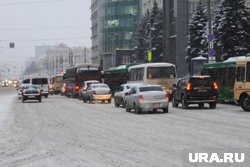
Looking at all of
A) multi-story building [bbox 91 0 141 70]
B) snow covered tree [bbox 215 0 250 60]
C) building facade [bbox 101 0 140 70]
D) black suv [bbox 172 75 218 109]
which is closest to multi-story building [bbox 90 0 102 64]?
multi-story building [bbox 91 0 141 70]

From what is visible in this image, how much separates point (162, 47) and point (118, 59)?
139 ft

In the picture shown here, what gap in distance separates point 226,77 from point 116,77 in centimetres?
2345

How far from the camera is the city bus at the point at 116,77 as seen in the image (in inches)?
2253

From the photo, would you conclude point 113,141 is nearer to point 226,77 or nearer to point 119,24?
point 226,77

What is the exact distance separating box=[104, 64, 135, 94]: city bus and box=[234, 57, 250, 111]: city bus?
26.4 m

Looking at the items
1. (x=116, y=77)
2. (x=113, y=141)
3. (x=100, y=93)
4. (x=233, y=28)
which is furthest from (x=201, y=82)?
(x=233, y=28)

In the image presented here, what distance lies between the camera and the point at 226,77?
1490 inches

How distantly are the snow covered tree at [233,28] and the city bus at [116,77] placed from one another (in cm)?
1072

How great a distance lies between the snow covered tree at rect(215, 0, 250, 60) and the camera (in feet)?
197

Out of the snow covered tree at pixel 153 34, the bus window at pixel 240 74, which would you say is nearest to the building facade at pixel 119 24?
the snow covered tree at pixel 153 34

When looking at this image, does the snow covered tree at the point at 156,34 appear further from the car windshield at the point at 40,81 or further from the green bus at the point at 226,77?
the green bus at the point at 226,77

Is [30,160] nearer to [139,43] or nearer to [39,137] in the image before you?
[39,137]

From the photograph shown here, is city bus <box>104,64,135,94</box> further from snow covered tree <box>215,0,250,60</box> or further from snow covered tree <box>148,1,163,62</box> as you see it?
snow covered tree <box>148,1,163,62</box>

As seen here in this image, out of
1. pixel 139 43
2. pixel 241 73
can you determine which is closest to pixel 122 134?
pixel 241 73
